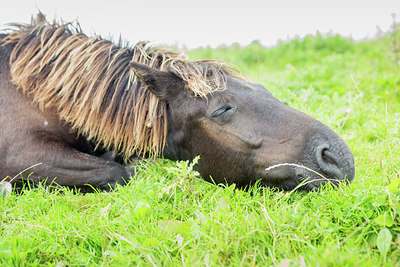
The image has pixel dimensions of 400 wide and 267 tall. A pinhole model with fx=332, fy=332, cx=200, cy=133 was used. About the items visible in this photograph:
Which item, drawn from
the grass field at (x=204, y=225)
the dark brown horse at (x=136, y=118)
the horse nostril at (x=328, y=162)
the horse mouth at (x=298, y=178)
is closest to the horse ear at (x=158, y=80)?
the dark brown horse at (x=136, y=118)

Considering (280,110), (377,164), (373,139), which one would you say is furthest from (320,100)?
(280,110)

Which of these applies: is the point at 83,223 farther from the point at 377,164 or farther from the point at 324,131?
the point at 377,164

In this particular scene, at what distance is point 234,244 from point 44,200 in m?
1.75

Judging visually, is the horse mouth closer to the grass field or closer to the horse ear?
the grass field

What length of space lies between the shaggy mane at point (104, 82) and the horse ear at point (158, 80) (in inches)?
3.5

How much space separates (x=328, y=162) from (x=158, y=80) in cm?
153

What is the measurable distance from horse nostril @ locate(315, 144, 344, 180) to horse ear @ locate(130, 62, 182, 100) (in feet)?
4.33

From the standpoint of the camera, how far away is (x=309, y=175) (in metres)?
2.45

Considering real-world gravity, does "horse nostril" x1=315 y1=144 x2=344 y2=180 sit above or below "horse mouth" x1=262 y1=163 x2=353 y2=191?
above

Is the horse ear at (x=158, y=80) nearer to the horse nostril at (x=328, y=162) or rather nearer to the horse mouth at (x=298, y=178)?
the horse mouth at (x=298, y=178)

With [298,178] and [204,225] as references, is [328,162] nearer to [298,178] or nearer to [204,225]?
[298,178]

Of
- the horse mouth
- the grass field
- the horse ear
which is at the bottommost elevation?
the grass field

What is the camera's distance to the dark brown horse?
258cm

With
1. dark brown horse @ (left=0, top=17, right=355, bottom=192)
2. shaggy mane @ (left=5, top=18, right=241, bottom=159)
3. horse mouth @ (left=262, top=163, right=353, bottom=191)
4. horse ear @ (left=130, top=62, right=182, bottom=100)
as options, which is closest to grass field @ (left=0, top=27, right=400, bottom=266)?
horse mouth @ (left=262, top=163, right=353, bottom=191)
